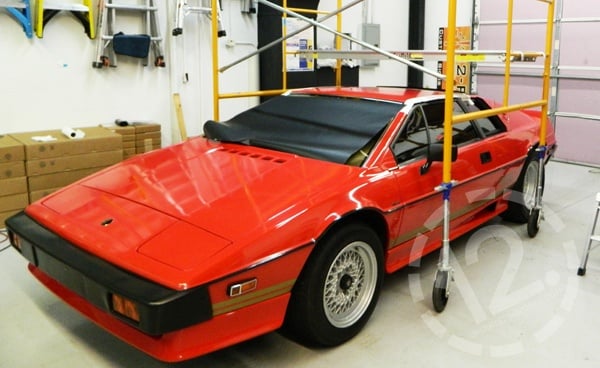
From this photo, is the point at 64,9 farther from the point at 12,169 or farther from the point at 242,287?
the point at 242,287

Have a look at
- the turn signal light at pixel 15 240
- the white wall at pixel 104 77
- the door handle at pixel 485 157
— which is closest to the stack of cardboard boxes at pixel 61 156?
the white wall at pixel 104 77

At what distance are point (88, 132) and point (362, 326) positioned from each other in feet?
11.6

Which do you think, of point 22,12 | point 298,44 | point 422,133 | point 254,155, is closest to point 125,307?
point 254,155

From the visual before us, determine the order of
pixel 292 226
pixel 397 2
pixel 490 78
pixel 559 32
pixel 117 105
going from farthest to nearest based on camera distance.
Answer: pixel 397 2 → pixel 490 78 → pixel 559 32 → pixel 117 105 → pixel 292 226

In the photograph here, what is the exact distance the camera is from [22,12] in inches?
199

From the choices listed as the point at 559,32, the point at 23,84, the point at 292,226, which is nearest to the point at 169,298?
the point at 292,226

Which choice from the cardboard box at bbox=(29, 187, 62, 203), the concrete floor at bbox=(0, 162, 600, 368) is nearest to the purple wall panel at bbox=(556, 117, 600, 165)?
the concrete floor at bbox=(0, 162, 600, 368)

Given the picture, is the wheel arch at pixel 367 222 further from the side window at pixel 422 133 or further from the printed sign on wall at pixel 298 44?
the printed sign on wall at pixel 298 44

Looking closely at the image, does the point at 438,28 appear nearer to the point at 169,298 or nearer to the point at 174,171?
the point at 174,171

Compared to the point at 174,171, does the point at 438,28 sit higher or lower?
higher

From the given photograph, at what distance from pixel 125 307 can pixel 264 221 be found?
0.65 meters

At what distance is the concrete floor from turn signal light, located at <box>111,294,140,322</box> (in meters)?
0.55

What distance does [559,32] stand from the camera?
7.27 metres

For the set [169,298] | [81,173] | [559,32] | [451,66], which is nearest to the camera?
[169,298]
